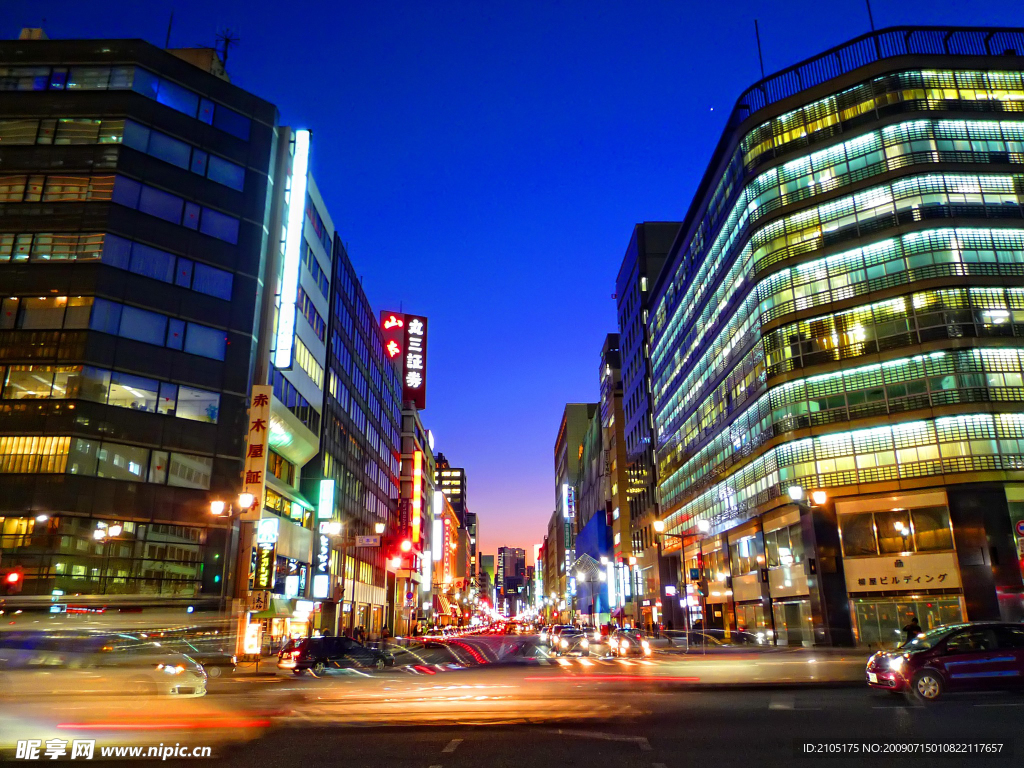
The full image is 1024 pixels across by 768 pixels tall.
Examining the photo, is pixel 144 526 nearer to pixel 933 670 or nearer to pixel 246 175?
pixel 246 175

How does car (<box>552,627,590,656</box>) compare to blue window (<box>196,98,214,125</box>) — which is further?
blue window (<box>196,98,214,125</box>)

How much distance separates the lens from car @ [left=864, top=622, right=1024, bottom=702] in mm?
14258

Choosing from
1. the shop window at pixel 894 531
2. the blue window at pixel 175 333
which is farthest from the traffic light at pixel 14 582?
the shop window at pixel 894 531

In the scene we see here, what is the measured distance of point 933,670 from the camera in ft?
46.9

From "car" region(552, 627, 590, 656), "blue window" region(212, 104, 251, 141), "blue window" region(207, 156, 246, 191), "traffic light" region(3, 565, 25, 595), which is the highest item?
"blue window" region(212, 104, 251, 141)

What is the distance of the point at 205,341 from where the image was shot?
40281 mm

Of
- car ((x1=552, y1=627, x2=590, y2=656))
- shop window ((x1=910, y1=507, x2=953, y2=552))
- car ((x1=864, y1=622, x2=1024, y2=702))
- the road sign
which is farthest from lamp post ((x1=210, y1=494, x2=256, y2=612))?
shop window ((x1=910, y1=507, x2=953, y2=552))

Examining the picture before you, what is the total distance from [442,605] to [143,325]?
5126 inches

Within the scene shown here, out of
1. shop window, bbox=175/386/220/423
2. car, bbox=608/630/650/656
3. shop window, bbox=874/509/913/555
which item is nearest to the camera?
car, bbox=608/630/650/656

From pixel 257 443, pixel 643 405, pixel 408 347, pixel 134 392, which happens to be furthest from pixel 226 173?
pixel 643 405

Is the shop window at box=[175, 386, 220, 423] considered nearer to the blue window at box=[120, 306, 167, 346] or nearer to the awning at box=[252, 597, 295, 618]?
the blue window at box=[120, 306, 167, 346]

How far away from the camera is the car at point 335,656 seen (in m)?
29.4

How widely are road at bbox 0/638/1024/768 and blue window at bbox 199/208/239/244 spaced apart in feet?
96.9

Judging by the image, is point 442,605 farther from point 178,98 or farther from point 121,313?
point 178,98
